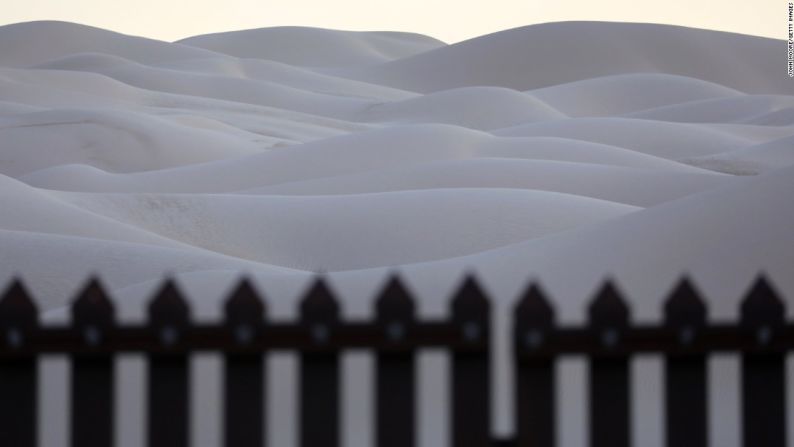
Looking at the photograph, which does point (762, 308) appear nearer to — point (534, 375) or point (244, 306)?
point (534, 375)

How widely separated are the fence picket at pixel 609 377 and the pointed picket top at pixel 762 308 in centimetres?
27

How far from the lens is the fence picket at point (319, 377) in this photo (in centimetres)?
244

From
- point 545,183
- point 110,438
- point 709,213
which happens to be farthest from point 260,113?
point 110,438

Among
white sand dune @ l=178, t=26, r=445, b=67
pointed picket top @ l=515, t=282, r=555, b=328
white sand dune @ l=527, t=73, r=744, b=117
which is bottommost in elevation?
pointed picket top @ l=515, t=282, r=555, b=328

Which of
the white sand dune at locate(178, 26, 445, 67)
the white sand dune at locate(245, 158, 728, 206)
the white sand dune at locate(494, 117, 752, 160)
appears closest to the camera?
the white sand dune at locate(245, 158, 728, 206)

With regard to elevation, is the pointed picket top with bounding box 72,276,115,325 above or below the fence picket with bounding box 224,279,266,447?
above

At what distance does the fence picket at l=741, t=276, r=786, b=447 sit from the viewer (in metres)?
2.51

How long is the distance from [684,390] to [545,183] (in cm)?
959

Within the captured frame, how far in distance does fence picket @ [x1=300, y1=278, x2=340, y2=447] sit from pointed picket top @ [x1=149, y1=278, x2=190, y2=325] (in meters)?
0.25

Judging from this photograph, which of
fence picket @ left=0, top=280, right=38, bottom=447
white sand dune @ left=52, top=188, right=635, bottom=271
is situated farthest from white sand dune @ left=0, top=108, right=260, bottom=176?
fence picket @ left=0, top=280, right=38, bottom=447

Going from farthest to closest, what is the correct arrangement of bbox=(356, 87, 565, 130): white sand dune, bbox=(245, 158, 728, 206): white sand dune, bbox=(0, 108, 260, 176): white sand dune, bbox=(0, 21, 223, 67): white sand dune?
bbox=(0, 21, 223, 67): white sand dune < bbox=(356, 87, 565, 130): white sand dune < bbox=(0, 108, 260, 176): white sand dune < bbox=(245, 158, 728, 206): white sand dune

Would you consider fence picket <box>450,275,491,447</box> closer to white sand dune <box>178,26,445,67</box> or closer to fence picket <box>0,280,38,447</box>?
fence picket <box>0,280,38,447</box>

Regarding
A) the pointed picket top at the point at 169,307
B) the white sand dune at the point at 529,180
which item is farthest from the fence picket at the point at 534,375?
the white sand dune at the point at 529,180

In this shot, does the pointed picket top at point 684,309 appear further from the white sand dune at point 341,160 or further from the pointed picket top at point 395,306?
the white sand dune at point 341,160
